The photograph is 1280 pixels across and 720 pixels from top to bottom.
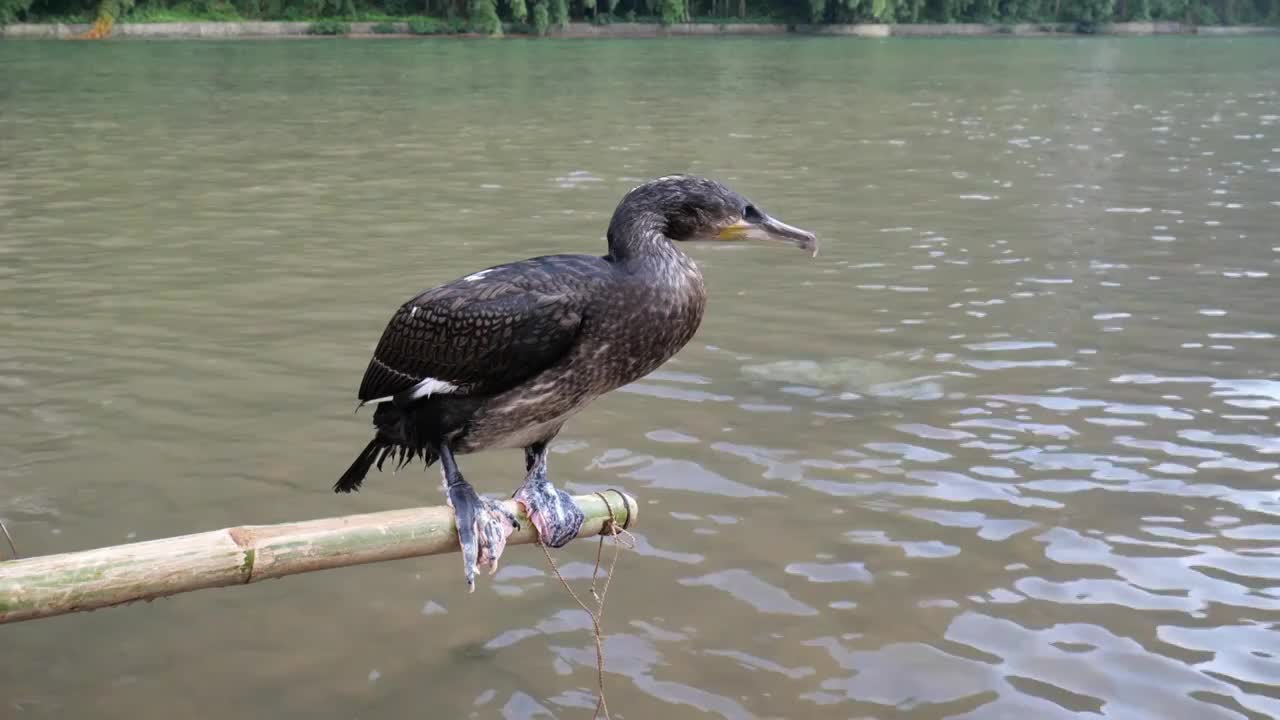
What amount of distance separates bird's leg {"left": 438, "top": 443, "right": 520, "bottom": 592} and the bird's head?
2.60 feet

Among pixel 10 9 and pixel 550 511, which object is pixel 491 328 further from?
pixel 10 9

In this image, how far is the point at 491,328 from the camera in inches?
147

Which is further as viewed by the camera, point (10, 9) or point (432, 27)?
point (432, 27)

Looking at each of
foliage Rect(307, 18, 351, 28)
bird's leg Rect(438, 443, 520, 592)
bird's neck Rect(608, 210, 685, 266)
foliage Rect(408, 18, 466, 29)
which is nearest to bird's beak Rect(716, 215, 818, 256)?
bird's neck Rect(608, 210, 685, 266)

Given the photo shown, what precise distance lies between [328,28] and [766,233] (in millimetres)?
56238

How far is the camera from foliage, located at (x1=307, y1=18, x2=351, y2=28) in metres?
56.8

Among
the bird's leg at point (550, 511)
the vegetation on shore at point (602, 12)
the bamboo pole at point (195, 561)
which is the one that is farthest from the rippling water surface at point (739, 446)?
the vegetation on shore at point (602, 12)

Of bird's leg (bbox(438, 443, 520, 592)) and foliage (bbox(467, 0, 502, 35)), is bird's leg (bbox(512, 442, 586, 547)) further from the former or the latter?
foliage (bbox(467, 0, 502, 35))

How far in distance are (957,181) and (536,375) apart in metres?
13.5

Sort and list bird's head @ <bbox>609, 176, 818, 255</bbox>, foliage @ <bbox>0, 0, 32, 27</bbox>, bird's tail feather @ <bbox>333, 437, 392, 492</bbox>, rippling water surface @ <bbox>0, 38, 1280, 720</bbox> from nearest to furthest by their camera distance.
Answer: bird's head @ <bbox>609, 176, 818, 255</bbox>
bird's tail feather @ <bbox>333, 437, 392, 492</bbox>
rippling water surface @ <bbox>0, 38, 1280, 720</bbox>
foliage @ <bbox>0, 0, 32, 27</bbox>

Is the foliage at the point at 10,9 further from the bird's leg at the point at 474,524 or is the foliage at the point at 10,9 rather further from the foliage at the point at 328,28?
the bird's leg at the point at 474,524

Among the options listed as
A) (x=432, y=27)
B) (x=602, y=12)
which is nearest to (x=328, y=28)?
(x=432, y=27)

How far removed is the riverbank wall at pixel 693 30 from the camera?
52344mm

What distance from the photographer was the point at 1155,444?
695 centimetres
